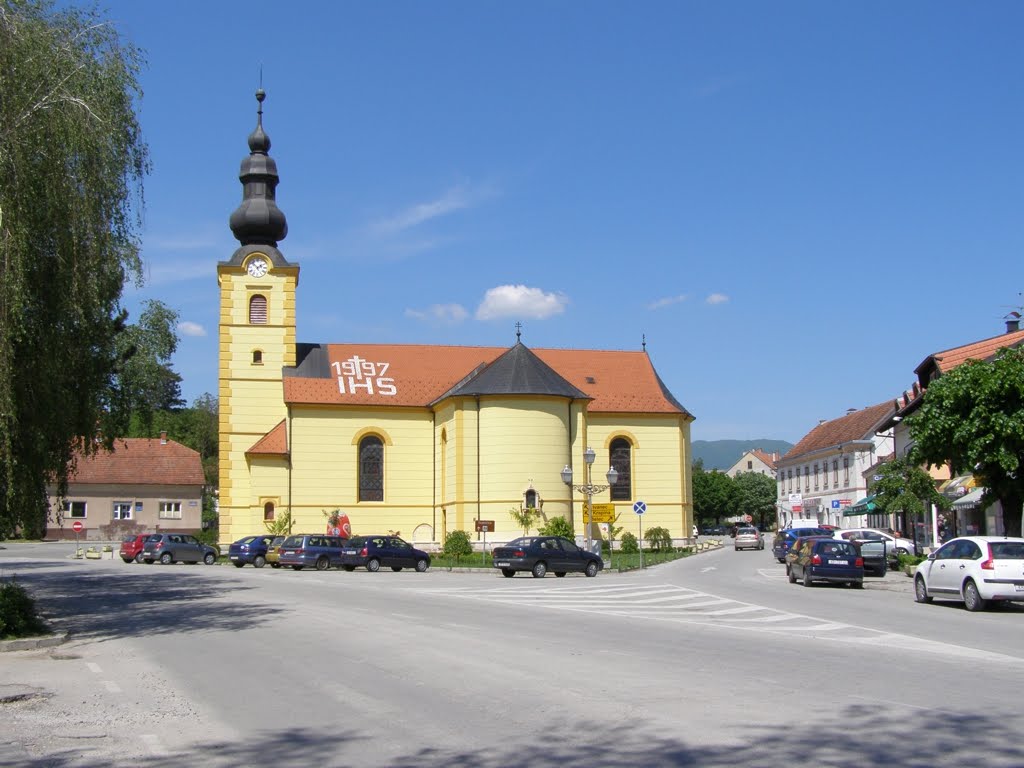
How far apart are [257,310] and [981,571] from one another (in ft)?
135

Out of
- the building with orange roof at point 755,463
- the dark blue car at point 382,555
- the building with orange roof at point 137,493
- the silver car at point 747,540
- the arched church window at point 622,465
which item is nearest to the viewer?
the dark blue car at point 382,555

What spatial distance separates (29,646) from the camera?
15203mm

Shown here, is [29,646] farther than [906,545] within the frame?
No

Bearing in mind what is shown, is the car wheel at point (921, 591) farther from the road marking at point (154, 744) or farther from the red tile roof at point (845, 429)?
the red tile roof at point (845, 429)

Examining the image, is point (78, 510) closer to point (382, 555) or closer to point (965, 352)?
point (382, 555)

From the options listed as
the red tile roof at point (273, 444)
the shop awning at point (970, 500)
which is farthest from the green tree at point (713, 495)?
the shop awning at point (970, 500)

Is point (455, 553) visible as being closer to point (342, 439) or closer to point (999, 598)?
point (342, 439)

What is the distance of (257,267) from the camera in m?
54.7

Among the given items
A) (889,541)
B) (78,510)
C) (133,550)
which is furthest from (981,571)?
(78,510)

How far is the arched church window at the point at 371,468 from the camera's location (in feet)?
177

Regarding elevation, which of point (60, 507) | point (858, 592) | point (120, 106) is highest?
point (120, 106)

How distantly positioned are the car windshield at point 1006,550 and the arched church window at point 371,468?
36.4m

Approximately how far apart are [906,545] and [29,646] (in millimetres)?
33975

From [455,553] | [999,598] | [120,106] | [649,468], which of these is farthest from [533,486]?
[120,106]
